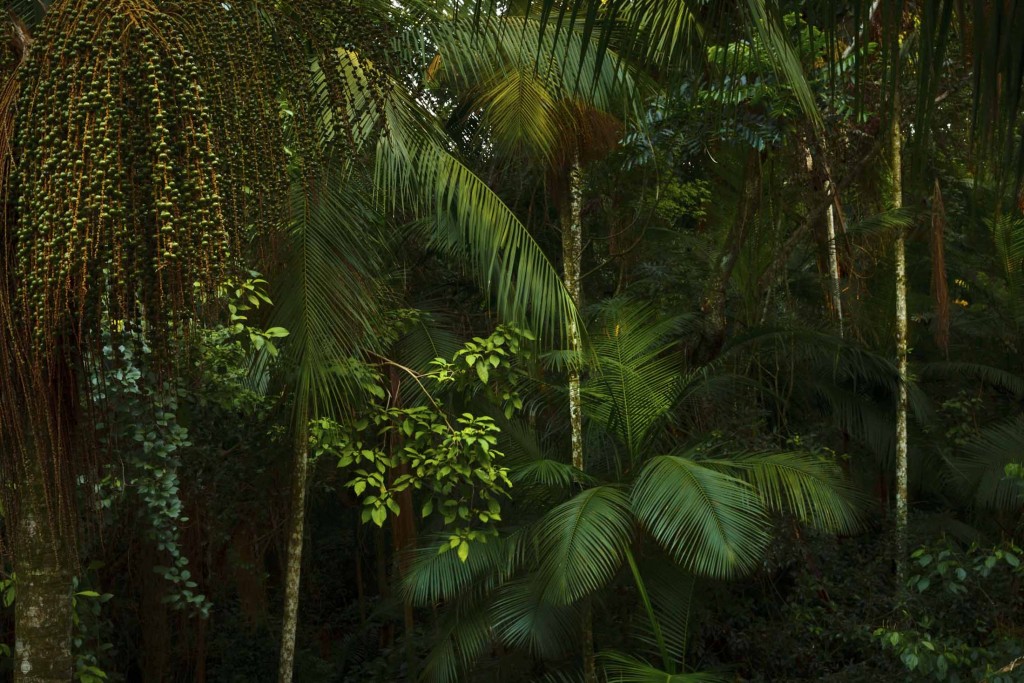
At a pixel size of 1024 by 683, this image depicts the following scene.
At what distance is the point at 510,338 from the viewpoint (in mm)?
6609

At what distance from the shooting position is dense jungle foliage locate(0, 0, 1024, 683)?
102 inches

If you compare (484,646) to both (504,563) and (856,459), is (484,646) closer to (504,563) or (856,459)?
(504,563)

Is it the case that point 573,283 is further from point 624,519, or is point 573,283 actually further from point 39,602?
point 39,602

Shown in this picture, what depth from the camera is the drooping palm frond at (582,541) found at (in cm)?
625

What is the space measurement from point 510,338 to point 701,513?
4.96 ft

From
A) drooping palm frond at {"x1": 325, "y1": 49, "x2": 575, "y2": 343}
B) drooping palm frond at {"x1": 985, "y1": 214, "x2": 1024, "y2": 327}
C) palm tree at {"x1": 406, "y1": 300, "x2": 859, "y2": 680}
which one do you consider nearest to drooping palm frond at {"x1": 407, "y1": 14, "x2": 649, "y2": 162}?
drooping palm frond at {"x1": 325, "y1": 49, "x2": 575, "y2": 343}

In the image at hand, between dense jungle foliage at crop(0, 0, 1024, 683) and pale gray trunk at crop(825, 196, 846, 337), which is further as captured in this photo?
pale gray trunk at crop(825, 196, 846, 337)

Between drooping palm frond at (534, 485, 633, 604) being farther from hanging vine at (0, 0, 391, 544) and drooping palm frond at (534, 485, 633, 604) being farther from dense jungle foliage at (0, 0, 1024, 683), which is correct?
hanging vine at (0, 0, 391, 544)

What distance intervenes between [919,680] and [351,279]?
15.2 ft

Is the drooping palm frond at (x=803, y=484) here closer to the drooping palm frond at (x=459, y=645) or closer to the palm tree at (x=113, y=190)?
the drooping palm frond at (x=459, y=645)

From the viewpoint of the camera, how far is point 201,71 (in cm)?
290

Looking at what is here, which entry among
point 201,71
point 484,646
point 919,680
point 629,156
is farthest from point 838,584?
point 201,71

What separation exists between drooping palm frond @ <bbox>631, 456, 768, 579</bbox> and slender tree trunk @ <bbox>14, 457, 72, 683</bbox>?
3.72 m

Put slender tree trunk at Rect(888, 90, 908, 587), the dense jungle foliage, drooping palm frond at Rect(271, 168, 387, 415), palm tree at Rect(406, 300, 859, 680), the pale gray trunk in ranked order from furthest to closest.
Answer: the pale gray trunk, slender tree trunk at Rect(888, 90, 908, 587), palm tree at Rect(406, 300, 859, 680), drooping palm frond at Rect(271, 168, 387, 415), the dense jungle foliage
